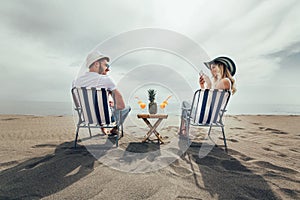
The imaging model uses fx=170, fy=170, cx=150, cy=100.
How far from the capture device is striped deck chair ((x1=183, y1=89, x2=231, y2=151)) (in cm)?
312

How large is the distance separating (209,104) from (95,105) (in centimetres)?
210

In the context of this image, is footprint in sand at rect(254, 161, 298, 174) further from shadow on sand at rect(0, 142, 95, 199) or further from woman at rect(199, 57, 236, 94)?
shadow on sand at rect(0, 142, 95, 199)

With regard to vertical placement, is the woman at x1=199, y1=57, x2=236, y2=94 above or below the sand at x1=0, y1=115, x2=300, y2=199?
above

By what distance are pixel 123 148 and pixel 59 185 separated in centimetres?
140

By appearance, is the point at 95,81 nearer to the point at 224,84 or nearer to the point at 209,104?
the point at 209,104

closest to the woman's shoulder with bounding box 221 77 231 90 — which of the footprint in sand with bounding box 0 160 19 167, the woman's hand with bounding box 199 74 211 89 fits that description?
the woman's hand with bounding box 199 74 211 89

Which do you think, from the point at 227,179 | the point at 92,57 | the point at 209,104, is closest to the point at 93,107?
the point at 92,57

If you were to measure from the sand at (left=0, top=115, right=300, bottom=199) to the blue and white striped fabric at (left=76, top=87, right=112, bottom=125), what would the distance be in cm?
49

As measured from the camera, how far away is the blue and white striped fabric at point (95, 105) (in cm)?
291

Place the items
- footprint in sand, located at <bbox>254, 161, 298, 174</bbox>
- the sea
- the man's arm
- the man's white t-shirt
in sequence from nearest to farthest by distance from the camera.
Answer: footprint in sand, located at <bbox>254, 161, 298, 174</bbox>
the man's white t-shirt
the man's arm
the sea

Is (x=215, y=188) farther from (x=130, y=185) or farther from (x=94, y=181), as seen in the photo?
(x=94, y=181)

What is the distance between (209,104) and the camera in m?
3.21

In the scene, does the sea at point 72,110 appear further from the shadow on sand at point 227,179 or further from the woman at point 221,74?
the shadow on sand at point 227,179

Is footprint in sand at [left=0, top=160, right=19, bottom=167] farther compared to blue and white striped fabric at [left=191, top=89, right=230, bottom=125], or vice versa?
blue and white striped fabric at [left=191, top=89, right=230, bottom=125]
